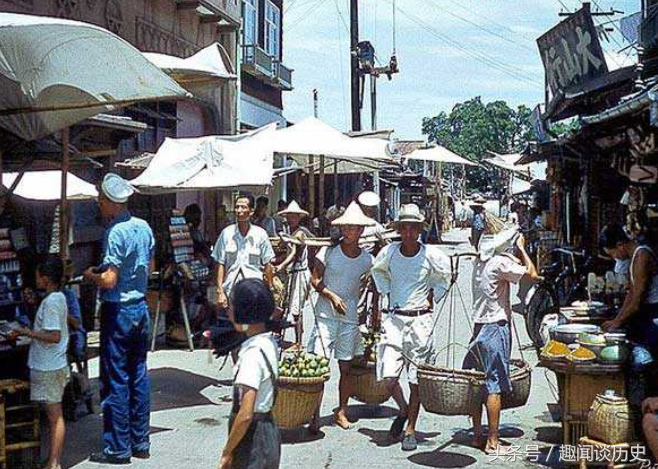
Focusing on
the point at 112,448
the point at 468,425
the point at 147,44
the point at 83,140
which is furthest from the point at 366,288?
the point at 147,44

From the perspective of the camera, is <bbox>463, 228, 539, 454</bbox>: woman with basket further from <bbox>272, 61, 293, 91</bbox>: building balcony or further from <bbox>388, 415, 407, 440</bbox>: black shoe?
<bbox>272, 61, 293, 91</bbox>: building balcony

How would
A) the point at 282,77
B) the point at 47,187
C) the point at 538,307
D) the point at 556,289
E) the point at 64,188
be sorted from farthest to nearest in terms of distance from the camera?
the point at 282,77 < the point at 538,307 < the point at 556,289 < the point at 47,187 < the point at 64,188

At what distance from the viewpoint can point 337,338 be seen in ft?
25.0

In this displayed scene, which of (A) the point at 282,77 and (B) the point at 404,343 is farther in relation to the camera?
(A) the point at 282,77

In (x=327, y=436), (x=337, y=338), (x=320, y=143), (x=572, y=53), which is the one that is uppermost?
(x=572, y=53)

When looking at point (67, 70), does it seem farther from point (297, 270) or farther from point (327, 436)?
point (297, 270)

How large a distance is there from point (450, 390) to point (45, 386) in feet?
9.18

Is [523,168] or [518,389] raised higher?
[523,168]

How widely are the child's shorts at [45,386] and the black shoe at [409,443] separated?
104 inches

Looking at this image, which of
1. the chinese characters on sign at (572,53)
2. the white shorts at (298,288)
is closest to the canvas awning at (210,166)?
the white shorts at (298,288)

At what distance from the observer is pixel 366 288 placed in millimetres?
8023

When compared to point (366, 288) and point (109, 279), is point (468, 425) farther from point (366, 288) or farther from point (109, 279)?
point (109, 279)

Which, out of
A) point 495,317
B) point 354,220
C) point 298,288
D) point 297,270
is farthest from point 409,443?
point 298,288

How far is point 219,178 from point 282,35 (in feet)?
63.3
